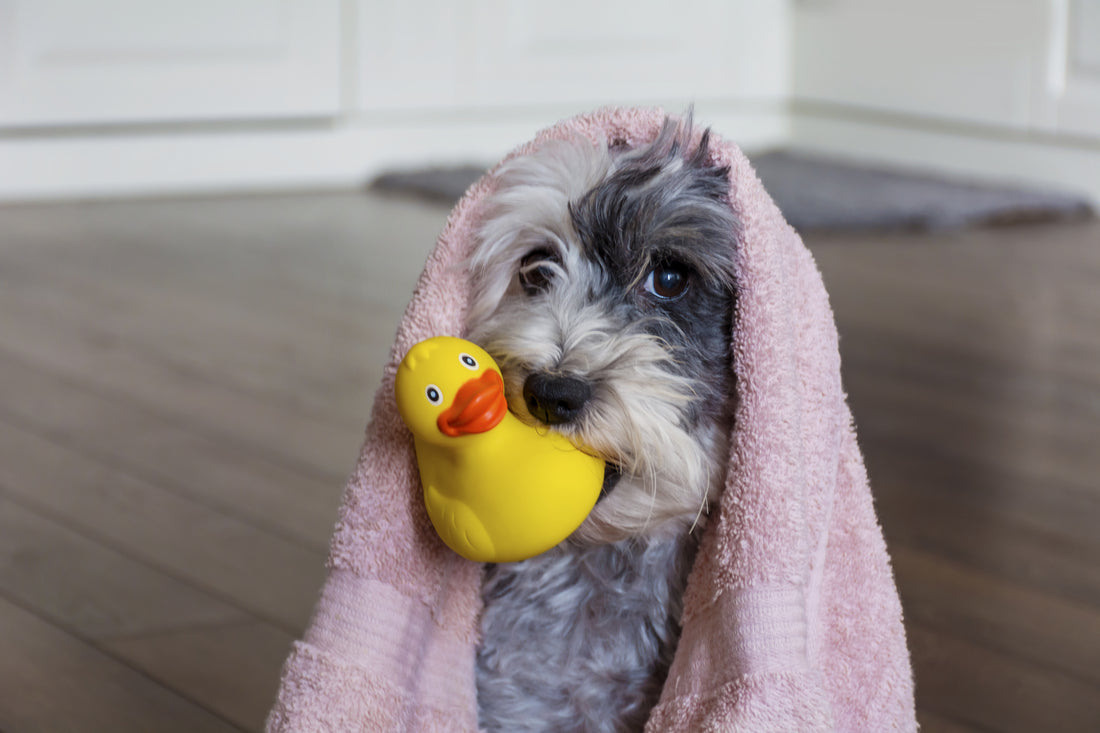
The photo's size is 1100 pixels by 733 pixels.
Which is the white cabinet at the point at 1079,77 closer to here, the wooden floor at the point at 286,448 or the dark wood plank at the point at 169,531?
the wooden floor at the point at 286,448

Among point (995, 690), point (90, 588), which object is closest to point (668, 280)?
point (995, 690)

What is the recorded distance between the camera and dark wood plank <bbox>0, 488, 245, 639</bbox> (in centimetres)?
141

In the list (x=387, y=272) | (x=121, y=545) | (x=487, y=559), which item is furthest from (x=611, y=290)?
(x=387, y=272)

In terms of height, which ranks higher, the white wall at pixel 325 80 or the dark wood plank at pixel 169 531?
the white wall at pixel 325 80

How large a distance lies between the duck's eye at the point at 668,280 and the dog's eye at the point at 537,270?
0.21 feet

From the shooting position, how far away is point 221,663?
1.32 m

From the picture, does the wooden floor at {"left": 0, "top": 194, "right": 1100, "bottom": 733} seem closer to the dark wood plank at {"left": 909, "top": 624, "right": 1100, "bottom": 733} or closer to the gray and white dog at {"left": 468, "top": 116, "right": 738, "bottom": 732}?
the dark wood plank at {"left": 909, "top": 624, "right": 1100, "bottom": 733}

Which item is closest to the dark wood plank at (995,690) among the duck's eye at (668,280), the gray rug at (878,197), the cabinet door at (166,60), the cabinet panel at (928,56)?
the duck's eye at (668,280)

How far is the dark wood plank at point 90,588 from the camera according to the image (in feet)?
4.64

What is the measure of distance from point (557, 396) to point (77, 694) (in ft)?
2.16

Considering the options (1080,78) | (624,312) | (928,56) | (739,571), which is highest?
(928,56)

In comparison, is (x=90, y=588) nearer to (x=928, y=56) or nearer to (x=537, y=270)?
(x=537, y=270)

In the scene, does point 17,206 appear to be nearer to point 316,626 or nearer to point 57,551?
point 57,551

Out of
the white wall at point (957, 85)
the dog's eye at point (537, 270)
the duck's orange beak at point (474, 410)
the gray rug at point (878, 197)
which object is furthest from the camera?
the white wall at point (957, 85)
